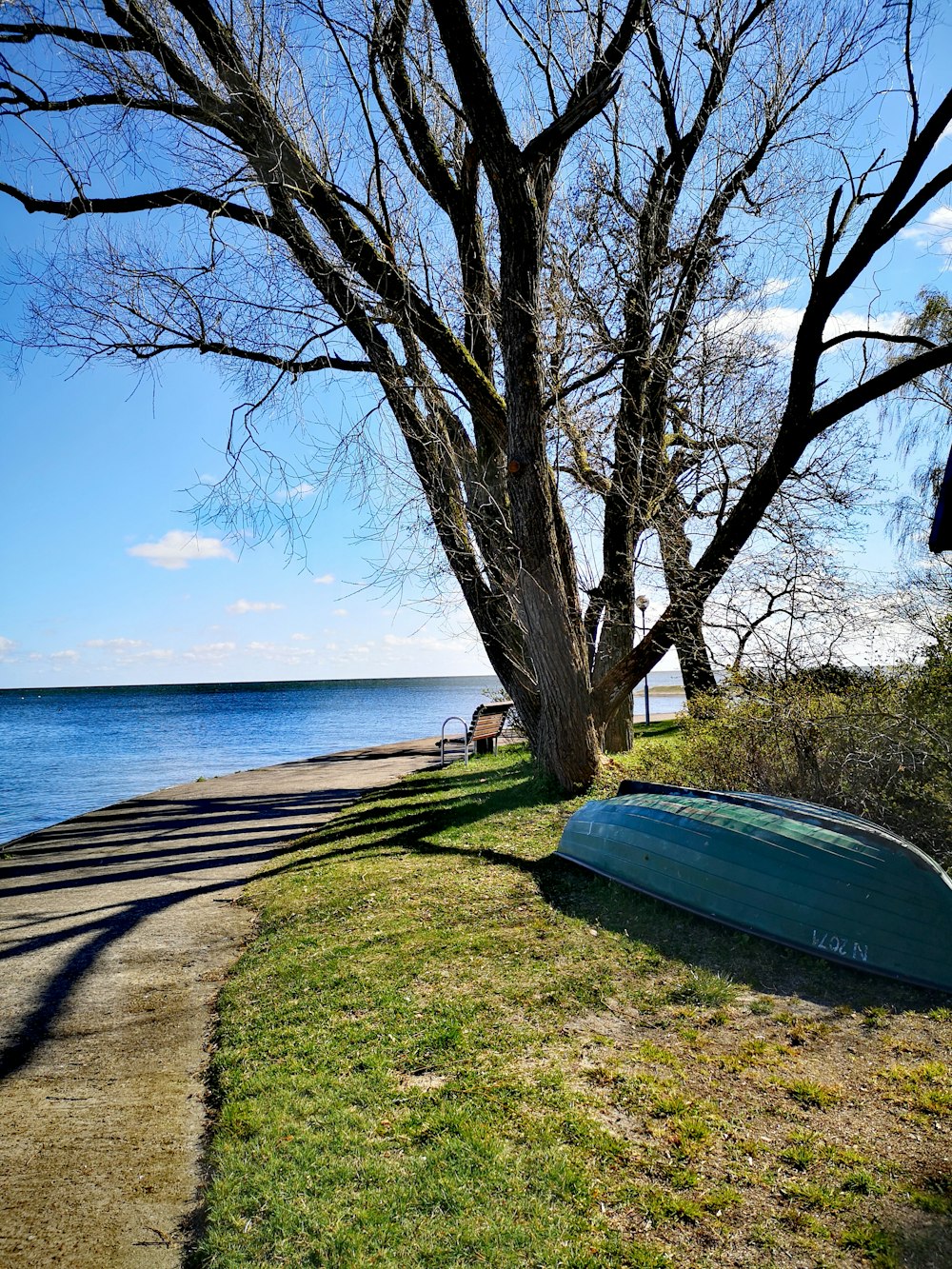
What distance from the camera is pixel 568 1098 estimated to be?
11.4 ft

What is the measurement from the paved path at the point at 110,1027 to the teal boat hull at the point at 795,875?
3001mm

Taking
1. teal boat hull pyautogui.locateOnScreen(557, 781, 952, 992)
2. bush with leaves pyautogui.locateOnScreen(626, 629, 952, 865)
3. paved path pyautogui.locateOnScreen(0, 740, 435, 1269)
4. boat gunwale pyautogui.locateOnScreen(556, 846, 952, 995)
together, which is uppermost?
bush with leaves pyautogui.locateOnScreen(626, 629, 952, 865)

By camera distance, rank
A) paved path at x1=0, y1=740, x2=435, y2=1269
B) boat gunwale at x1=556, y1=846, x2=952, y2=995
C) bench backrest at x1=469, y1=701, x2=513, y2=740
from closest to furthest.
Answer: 1. paved path at x1=0, y1=740, x2=435, y2=1269
2. boat gunwale at x1=556, y1=846, x2=952, y2=995
3. bench backrest at x1=469, y1=701, x2=513, y2=740

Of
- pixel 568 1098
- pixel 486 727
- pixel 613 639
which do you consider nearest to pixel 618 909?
pixel 568 1098

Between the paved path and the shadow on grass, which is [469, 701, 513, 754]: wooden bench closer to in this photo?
the shadow on grass

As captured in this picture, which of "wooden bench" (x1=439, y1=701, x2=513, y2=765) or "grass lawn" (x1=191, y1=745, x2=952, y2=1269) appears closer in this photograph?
"grass lawn" (x1=191, y1=745, x2=952, y2=1269)

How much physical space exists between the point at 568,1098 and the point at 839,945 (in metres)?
2.10

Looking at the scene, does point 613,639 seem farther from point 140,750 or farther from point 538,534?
point 140,750

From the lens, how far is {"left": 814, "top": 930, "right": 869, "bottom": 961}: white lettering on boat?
4688mm

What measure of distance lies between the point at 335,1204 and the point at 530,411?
7.11m

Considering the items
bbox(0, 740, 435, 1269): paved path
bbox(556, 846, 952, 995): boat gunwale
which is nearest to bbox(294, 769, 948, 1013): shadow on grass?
bbox(556, 846, 952, 995): boat gunwale

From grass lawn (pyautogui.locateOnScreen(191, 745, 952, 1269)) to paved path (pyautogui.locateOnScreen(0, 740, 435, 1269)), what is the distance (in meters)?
0.22

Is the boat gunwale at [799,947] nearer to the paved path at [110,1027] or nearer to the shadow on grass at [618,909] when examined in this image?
the shadow on grass at [618,909]

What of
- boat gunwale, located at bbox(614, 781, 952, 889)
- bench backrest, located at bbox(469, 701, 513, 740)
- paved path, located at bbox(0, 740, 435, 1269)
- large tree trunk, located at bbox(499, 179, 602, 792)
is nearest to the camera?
paved path, located at bbox(0, 740, 435, 1269)
